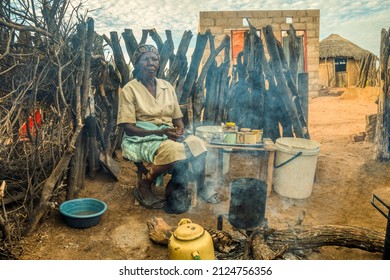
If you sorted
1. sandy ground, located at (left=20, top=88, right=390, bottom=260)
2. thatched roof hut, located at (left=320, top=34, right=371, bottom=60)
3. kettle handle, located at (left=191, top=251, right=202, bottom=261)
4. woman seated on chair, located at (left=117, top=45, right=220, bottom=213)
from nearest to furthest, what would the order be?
kettle handle, located at (left=191, top=251, right=202, bottom=261) → sandy ground, located at (left=20, top=88, right=390, bottom=260) → woman seated on chair, located at (left=117, top=45, right=220, bottom=213) → thatched roof hut, located at (left=320, top=34, right=371, bottom=60)

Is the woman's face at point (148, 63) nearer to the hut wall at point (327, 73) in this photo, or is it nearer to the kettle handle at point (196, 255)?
the kettle handle at point (196, 255)

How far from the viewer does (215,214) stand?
2.86m

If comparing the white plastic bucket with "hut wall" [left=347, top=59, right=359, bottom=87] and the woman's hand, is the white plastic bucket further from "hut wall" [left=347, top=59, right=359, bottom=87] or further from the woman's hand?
"hut wall" [left=347, top=59, right=359, bottom=87]

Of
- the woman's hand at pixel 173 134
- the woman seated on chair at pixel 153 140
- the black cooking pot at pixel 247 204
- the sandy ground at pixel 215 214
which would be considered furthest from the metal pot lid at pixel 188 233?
the woman's hand at pixel 173 134

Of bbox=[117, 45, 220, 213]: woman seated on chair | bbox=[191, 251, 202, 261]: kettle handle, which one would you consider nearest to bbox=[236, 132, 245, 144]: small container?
bbox=[117, 45, 220, 213]: woman seated on chair

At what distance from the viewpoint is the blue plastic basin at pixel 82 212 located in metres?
2.49

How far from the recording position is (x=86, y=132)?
10.5ft

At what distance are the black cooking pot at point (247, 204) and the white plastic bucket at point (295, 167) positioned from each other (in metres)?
0.82

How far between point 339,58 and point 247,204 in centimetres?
1480

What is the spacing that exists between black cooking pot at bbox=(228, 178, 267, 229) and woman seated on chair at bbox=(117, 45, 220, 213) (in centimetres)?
56

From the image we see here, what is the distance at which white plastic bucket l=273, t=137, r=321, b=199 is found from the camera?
3.07 metres

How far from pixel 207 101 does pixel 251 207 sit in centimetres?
252

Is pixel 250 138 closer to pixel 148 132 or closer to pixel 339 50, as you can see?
pixel 148 132

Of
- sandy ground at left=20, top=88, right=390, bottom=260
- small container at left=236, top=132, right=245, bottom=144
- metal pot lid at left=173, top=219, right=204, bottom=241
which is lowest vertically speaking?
sandy ground at left=20, top=88, right=390, bottom=260
